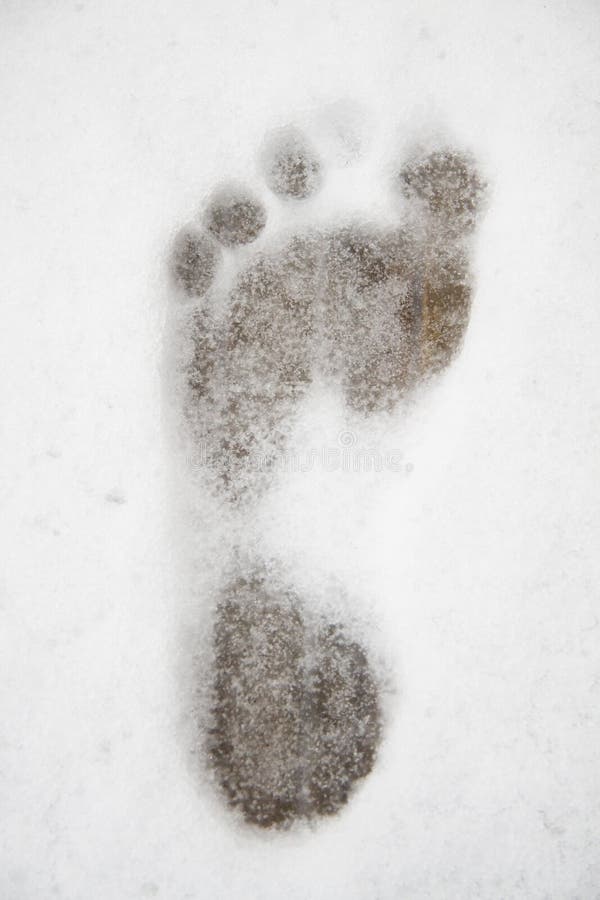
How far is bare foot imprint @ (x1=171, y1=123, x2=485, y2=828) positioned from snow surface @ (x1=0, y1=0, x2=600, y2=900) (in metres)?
0.05

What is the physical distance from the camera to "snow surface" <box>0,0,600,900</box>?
1.03 metres

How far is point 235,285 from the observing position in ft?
3.45

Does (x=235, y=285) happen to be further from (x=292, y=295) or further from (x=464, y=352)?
(x=464, y=352)

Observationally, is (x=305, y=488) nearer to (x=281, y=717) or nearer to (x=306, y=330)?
(x=306, y=330)

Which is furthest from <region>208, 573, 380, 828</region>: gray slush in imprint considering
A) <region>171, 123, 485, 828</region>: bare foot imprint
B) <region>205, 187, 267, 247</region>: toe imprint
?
<region>205, 187, 267, 247</region>: toe imprint

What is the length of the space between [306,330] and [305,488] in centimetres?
30

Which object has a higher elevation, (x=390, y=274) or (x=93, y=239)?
(x=93, y=239)

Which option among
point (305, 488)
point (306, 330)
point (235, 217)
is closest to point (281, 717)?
point (305, 488)

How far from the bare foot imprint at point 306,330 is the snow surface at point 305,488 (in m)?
0.05

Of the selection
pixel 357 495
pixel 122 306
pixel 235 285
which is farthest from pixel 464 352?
pixel 122 306

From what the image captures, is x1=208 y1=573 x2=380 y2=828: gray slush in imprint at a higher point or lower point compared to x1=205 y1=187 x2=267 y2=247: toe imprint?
lower

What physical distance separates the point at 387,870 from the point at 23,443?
1055mm

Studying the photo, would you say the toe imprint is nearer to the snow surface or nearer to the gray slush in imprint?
the snow surface

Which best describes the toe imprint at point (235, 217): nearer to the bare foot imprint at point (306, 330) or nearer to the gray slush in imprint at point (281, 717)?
the bare foot imprint at point (306, 330)
